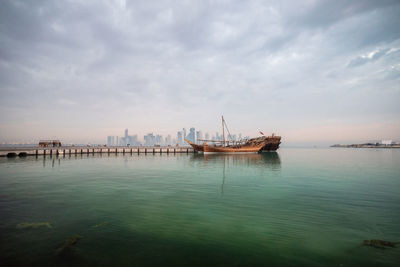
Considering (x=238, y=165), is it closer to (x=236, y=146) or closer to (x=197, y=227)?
(x=197, y=227)

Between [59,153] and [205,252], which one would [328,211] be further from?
[59,153]

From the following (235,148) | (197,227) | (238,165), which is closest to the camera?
(197,227)

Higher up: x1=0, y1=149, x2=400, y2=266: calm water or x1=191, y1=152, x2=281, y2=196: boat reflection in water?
x1=0, y1=149, x2=400, y2=266: calm water

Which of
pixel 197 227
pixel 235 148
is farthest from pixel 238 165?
pixel 235 148

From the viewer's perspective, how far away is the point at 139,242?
7.18m

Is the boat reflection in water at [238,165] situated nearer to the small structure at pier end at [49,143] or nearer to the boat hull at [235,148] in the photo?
the boat hull at [235,148]

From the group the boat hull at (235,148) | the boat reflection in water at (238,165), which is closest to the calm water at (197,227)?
the boat reflection in water at (238,165)

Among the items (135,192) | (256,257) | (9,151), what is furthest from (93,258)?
(9,151)

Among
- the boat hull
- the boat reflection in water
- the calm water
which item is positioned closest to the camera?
the calm water

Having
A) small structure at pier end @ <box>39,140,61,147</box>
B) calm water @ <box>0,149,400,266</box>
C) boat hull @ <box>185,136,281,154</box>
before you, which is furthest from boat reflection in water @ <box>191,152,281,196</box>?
small structure at pier end @ <box>39,140,61,147</box>

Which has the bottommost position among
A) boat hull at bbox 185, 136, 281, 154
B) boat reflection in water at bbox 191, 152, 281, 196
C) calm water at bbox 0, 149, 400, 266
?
boat reflection in water at bbox 191, 152, 281, 196

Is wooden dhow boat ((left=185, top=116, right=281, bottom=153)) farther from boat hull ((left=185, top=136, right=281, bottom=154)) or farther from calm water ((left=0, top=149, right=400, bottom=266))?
calm water ((left=0, top=149, right=400, bottom=266))

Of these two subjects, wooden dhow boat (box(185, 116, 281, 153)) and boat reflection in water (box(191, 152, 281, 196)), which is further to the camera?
wooden dhow boat (box(185, 116, 281, 153))

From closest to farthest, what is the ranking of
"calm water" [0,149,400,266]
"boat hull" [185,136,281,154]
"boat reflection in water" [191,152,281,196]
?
"calm water" [0,149,400,266]
"boat reflection in water" [191,152,281,196]
"boat hull" [185,136,281,154]
